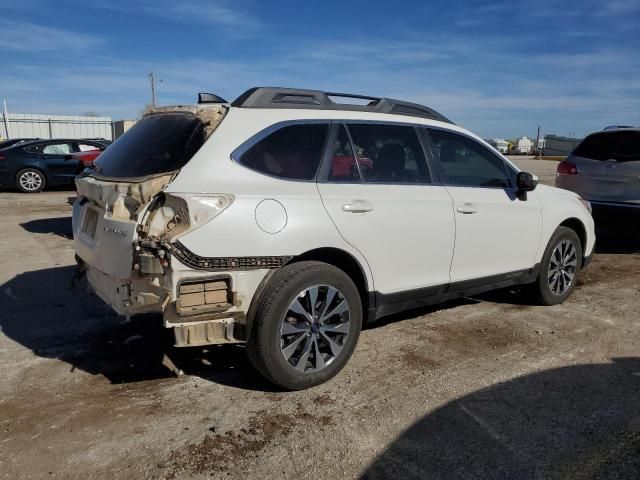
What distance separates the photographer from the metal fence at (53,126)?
3425cm

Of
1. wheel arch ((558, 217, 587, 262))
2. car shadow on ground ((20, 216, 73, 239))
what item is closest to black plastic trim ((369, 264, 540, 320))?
wheel arch ((558, 217, 587, 262))

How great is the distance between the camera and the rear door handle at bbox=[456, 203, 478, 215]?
4.18 meters

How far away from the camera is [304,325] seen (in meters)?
3.39

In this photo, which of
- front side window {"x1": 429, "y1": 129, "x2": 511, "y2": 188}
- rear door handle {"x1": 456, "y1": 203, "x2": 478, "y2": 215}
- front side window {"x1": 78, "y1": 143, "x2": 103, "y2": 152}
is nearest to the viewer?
rear door handle {"x1": 456, "y1": 203, "x2": 478, "y2": 215}

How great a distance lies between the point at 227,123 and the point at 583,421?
9.02 ft

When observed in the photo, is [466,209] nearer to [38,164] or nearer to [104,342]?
[104,342]

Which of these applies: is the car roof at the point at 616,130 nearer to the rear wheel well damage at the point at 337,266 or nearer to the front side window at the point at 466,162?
the front side window at the point at 466,162

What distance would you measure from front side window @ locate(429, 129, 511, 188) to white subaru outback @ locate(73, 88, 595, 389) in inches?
0.6

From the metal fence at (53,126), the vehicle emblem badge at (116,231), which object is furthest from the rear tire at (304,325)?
the metal fence at (53,126)

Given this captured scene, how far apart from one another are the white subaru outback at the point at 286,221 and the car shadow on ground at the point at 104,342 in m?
0.61

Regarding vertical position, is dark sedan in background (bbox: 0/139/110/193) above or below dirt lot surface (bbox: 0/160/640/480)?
above

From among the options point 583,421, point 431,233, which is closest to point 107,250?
point 431,233

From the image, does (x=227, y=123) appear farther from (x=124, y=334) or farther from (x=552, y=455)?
(x=552, y=455)

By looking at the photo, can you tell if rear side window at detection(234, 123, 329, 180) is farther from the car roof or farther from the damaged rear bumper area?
the car roof
